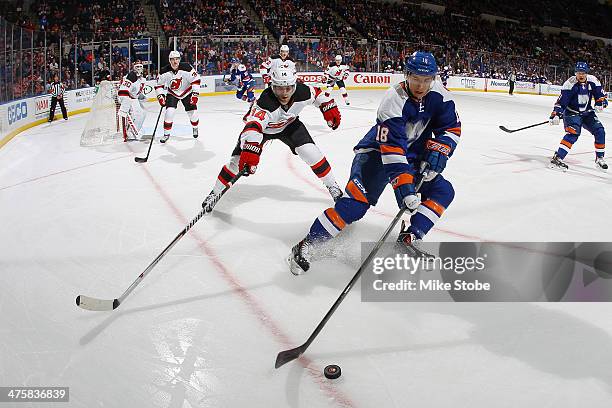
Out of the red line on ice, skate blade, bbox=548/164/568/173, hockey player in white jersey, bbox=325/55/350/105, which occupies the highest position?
hockey player in white jersey, bbox=325/55/350/105

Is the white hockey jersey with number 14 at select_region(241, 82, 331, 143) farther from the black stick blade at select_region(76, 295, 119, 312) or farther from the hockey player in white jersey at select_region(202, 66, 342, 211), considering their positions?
the black stick blade at select_region(76, 295, 119, 312)

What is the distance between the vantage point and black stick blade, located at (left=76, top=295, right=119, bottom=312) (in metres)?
2.82

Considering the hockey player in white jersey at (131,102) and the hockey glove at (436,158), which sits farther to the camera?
the hockey player in white jersey at (131,102)

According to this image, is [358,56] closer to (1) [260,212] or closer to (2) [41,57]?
(2) [41,57]

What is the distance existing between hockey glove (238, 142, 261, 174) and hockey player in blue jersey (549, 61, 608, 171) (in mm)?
4409

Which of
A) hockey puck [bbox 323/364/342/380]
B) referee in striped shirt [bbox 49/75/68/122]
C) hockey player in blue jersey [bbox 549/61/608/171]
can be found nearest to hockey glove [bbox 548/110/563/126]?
hockey player in blue jersey [bbox 549/61/608/171]

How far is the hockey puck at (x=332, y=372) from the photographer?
2281 millimetres

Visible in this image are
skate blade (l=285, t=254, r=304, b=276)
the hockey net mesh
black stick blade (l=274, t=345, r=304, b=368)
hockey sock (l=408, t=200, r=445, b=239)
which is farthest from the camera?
the hockey net mesh

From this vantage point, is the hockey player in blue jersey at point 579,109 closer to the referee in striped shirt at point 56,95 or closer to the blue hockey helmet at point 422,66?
the blue hockey helmet at point 422,66

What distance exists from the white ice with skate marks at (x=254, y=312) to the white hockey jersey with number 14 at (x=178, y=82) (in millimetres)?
2471

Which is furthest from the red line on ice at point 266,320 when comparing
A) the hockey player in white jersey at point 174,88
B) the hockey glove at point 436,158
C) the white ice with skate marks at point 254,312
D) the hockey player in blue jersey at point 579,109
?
the hockey player in blue jersey at point 579,109

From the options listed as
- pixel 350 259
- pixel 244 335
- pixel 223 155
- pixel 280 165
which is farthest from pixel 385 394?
pixel 223 155

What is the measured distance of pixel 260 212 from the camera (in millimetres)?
4766

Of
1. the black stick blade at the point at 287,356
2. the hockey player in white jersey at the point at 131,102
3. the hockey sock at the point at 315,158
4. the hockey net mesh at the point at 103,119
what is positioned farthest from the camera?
the hockey net mesh at the point at 103,119
